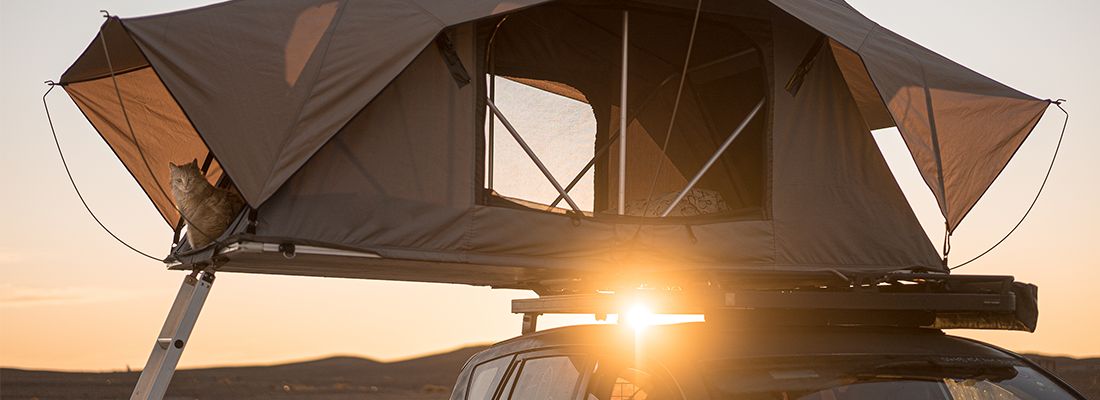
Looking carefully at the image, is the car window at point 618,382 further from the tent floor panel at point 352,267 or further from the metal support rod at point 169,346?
the metal support rod at point 169,346

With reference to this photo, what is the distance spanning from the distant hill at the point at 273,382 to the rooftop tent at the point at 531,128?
831 inches

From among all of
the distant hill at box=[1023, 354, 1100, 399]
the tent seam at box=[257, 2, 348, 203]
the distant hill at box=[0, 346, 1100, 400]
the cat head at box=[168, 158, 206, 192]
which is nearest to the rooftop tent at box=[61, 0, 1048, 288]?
the tent seam at box=[257, 2, 348, 203]

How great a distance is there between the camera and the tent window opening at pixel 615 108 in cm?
638

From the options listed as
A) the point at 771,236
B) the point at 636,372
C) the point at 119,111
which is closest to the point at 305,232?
the point at 636,372

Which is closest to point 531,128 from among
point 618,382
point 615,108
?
point 615,108

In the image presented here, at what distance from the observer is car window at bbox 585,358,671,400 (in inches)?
126

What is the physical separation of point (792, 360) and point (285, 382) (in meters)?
42.6

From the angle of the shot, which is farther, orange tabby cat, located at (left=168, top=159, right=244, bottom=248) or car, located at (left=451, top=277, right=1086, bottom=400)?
orange tabby cat, located at (left=168, top=159, right=244, bottom=248)

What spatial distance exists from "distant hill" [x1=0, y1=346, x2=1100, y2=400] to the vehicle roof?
93.6 ft

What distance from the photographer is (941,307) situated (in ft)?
11.8

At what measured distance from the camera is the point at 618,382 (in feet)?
10.9

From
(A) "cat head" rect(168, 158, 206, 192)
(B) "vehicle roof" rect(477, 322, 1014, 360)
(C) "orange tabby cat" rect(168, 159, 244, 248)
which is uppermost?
(A) "cat head" rect(168, 158, 206, 192)

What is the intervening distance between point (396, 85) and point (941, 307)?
309 centimetres

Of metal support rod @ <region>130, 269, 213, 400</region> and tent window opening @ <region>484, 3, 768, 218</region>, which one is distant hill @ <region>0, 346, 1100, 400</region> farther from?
metal support rod @ <region>130, 269, 213, 400</region>
